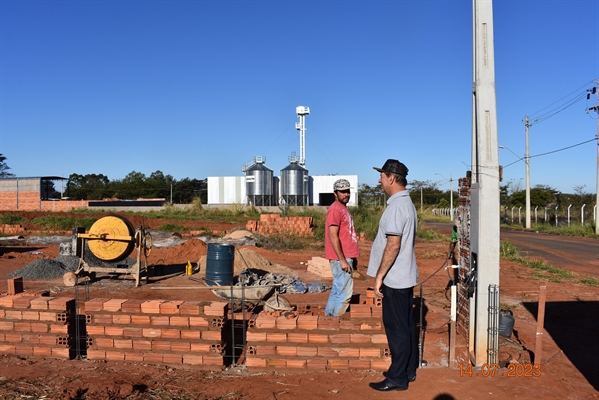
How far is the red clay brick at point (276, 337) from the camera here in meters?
4.98

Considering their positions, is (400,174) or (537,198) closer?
(400,174)

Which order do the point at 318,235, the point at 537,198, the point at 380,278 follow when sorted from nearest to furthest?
the point at 380,278, the point at 318,235, the point at 537,198

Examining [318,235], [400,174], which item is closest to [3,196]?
[318,235]

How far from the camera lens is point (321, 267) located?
12664 millimetres

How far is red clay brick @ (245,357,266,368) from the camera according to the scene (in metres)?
4.98

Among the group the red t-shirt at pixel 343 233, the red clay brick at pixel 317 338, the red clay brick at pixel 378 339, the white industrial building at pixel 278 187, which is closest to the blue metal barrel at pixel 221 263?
the red t-shirt at pixel 343 233

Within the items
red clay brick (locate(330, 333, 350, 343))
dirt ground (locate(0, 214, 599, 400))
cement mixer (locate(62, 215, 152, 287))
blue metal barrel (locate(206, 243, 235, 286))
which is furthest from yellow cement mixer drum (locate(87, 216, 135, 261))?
red clay brick (locate(330, 333, 350, 343))

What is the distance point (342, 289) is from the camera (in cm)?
543

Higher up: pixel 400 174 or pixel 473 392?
pixel 400 174

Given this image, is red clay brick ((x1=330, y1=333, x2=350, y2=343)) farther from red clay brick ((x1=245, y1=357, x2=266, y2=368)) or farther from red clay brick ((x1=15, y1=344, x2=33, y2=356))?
red clay brick ((x1=15, y1=344, x2=33, y2=356))

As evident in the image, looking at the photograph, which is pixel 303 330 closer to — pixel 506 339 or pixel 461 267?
pixel 461 267

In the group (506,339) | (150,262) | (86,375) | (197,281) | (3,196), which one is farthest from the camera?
(3,196)

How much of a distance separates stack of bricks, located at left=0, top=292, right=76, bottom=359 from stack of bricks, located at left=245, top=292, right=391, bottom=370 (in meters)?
2.13

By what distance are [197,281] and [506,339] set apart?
679 cm
